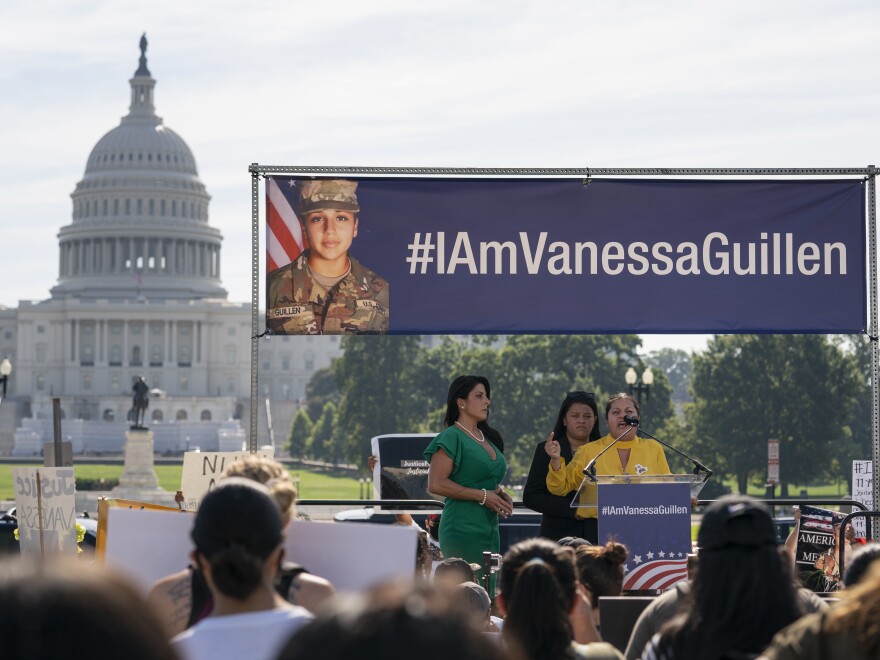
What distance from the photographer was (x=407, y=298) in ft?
36.2

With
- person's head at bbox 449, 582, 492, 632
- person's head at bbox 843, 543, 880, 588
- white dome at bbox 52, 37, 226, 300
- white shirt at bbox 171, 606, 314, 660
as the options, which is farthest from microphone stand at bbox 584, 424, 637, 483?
white dome at bbox 52, 37, 226, 300

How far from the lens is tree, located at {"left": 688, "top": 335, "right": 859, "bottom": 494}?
209 ft

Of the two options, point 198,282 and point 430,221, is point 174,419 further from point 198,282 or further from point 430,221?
point 430,221

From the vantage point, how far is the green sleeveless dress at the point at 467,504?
9250mm

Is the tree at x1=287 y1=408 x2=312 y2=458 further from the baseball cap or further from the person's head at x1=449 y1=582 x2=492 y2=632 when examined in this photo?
the baseball cap

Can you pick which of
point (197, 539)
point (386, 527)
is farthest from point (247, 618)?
point (386, 527)

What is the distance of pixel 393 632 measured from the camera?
197 cm

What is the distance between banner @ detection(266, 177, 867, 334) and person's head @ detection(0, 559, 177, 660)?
8.95m

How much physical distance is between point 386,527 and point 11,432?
134599 mm

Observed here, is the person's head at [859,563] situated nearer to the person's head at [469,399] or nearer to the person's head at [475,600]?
the person's head at [475,600]

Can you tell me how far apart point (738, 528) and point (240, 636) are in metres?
1.32

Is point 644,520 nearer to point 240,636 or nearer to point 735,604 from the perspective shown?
point 735,604

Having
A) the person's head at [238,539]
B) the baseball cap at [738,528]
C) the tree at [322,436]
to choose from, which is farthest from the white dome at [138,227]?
the baseball cap at [738,528]

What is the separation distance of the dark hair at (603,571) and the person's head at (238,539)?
248 cm
